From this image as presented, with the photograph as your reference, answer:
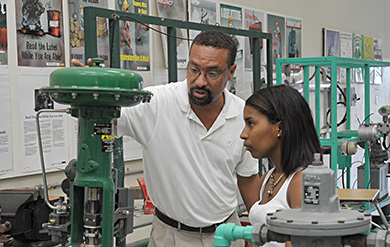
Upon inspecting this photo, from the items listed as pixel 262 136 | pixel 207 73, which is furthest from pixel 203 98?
pixel 262 136

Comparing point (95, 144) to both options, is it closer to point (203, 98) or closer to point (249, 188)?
point (203, 98)

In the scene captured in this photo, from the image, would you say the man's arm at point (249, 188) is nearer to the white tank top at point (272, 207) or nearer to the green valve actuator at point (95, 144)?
the white tank top at point (272, 207)

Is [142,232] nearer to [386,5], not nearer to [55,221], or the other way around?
[55,221]

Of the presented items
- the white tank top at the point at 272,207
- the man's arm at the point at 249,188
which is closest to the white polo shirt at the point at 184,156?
the man's arm at the point at 249,188

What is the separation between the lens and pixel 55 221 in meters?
1.51

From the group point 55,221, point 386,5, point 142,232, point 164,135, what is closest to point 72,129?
point 142,232

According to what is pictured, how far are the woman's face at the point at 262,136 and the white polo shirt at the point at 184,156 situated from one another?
38 cm

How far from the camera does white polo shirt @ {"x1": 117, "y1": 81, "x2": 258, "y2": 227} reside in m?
1.89

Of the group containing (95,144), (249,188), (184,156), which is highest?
(95,144)

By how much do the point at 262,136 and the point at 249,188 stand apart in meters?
0.56

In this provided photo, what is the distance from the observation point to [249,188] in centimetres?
207

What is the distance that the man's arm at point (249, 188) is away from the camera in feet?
6.76

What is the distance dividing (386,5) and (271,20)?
3.32 metres

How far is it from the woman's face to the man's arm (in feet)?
1.64
